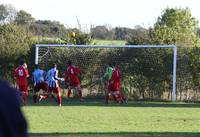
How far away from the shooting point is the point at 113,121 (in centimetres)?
1661

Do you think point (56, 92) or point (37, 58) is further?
point (37, 58)

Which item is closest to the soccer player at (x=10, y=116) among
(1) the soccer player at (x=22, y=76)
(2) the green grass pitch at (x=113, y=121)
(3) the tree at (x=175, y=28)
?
(2) the green grass pitch at (x=113, y=121)

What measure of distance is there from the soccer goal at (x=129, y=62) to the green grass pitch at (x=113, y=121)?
4.89 metres

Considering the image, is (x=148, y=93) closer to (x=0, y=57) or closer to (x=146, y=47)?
(x=146, y=47)

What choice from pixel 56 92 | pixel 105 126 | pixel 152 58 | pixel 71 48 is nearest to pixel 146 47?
pixel 152 58

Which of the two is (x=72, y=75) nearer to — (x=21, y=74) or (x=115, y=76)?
(x=115, y=76)

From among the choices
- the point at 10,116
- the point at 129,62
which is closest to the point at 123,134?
the point at 10,116

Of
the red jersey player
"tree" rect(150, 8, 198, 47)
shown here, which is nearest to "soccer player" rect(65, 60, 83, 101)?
the red jersey player

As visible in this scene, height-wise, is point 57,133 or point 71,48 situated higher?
point 71,48

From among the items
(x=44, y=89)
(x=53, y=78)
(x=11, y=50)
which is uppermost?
(x=11, y=50)

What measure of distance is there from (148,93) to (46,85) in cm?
538

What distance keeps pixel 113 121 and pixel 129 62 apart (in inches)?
454

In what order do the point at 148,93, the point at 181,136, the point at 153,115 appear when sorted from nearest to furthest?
the point at 181,136, the point at 153,115, the point at 148,93

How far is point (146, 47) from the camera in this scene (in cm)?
2789
